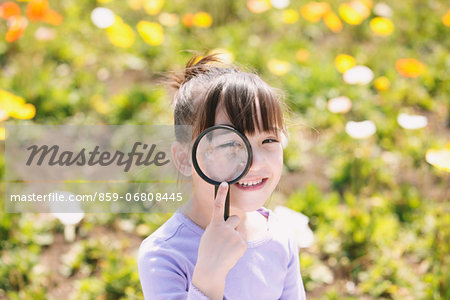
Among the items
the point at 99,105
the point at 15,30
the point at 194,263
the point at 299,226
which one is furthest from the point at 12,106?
the point at 194,263

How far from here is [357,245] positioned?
10.5ft

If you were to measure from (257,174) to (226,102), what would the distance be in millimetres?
211

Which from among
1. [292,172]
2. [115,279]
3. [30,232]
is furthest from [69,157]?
[292,172]

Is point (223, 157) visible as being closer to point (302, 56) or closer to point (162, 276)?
point (162, 276)

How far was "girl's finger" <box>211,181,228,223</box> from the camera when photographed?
132 centimetres

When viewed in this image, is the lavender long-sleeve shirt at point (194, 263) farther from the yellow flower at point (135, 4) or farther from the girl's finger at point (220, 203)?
the yellow flower at point (135, 4)

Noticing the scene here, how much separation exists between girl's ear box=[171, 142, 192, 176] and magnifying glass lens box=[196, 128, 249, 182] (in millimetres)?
201

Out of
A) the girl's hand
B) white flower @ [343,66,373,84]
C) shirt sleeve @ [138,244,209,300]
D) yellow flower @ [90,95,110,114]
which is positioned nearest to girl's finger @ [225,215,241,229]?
the girl's hand

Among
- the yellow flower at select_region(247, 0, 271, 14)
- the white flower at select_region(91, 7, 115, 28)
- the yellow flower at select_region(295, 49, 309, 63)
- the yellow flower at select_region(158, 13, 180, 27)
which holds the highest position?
the yellow flower at select_region(247, 0, 271, 14)

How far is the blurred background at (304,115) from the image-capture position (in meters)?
3.00

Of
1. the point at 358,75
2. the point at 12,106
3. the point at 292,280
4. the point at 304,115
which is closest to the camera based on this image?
the point at 292,280

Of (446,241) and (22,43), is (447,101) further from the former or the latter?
(22,43)

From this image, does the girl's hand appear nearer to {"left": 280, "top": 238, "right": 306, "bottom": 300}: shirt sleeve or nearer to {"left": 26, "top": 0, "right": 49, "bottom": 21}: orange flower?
{"left": 280, "top": 238, "right": 306, "bottom": 300}: shirt sleeve

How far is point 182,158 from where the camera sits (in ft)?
5.20
